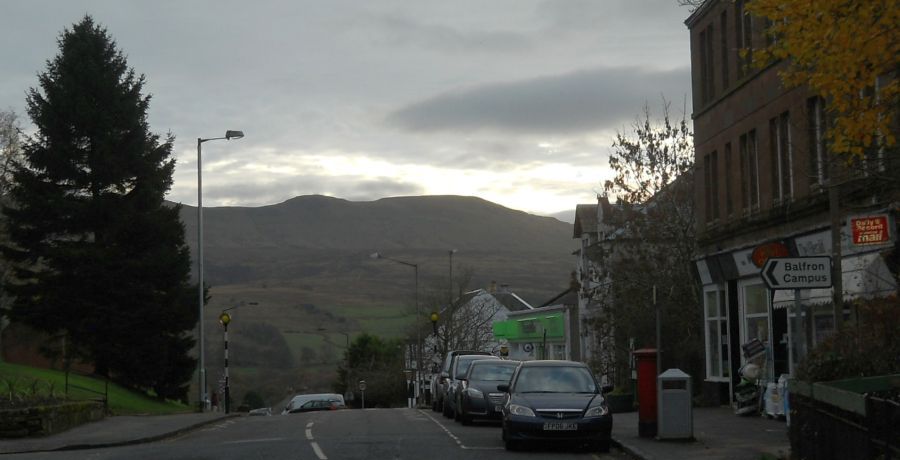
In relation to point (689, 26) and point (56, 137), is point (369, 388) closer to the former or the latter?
point (56, 137)

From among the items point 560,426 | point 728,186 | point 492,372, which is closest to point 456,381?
point 492,372

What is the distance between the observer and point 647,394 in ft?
68.2

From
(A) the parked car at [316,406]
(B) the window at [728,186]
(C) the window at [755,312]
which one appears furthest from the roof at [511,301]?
(C) the window at [755,312]

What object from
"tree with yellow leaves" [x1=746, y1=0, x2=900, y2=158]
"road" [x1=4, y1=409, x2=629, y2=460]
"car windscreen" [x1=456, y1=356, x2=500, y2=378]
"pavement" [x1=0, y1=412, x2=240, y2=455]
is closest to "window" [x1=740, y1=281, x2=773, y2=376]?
"car windscreen" [x1=456, y1=356, x2=500, y2=378]

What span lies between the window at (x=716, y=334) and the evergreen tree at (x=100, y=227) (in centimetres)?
2398

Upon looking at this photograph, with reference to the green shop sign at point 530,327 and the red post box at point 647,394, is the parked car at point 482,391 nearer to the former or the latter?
the red post box at point 647,394

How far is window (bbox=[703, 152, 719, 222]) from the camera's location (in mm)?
32844

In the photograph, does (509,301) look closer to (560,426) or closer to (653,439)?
(653,439)

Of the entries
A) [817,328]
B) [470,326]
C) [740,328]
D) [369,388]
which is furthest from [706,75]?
[369,388]

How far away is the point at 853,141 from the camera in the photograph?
14.2 m

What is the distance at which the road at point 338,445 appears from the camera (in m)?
18.7

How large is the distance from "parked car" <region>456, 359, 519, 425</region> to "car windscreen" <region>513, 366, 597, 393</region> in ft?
17.8

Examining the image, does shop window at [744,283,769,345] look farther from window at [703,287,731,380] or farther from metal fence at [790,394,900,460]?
metal fence at [790,394,900,460]

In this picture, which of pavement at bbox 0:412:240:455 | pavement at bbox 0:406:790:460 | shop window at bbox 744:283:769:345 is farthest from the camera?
shop window at bbox 744:283:769:345
